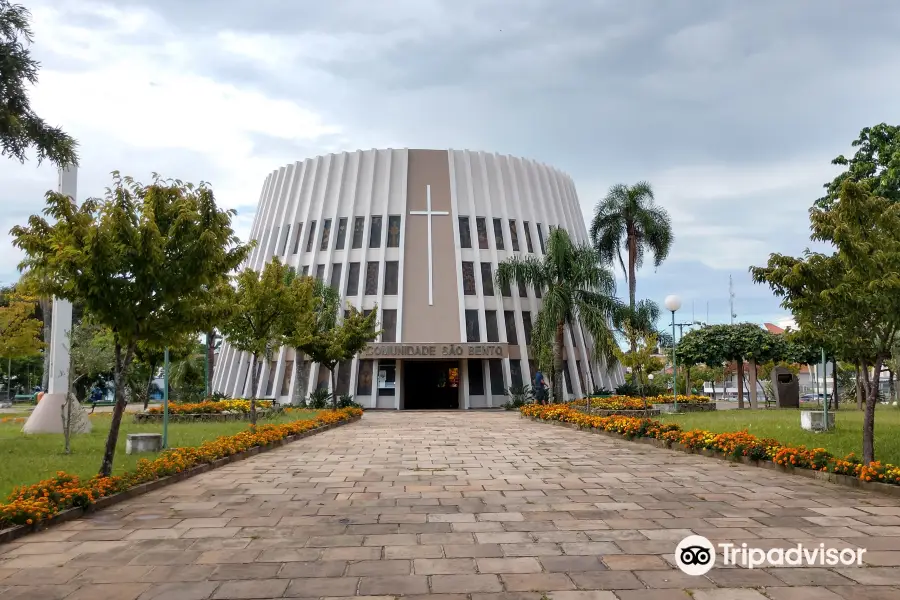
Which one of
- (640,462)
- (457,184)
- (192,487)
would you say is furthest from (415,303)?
(192,487)

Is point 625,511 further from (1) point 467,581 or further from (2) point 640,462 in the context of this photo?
(2) point 640,462

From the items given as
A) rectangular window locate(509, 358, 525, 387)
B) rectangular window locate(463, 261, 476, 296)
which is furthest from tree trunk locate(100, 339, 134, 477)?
rectangular window locate(509, 358, 525, 387)

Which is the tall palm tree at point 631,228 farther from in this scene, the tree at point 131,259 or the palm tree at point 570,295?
the tree at point 131,259

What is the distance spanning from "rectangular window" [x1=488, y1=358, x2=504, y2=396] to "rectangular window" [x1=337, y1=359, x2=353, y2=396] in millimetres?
7587

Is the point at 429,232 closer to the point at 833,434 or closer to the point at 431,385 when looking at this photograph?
the point at 431,385

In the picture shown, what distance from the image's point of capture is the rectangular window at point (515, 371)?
3762cm

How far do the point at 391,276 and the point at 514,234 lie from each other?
25.5 feet

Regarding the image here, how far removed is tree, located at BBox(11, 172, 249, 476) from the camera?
10.1m

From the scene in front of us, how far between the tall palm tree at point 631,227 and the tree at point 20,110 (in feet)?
96.2

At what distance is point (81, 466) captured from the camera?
11516 mm

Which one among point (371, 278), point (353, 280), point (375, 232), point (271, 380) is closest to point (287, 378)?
point (271, 380)

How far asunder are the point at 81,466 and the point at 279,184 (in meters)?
36.0

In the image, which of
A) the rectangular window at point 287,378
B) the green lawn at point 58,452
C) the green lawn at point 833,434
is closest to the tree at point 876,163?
the green lawn at point 833,434

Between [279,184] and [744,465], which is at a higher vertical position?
[279,184]
